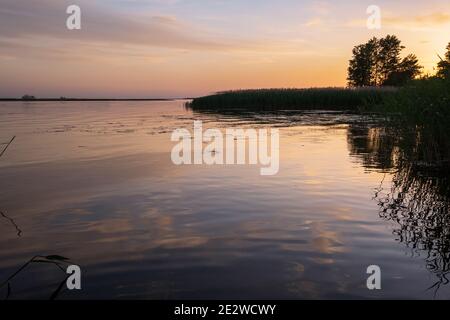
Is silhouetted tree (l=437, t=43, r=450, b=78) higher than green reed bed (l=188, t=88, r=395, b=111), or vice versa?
green reed bed (l=188, t=88, r=395, b=111)

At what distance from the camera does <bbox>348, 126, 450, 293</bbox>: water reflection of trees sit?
7371 mm

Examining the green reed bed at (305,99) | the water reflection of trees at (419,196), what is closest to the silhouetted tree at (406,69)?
the green reed bed at (305,99)

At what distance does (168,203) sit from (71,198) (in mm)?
2809

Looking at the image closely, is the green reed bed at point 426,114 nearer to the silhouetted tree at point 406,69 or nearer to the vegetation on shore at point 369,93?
the vegetation on shore at point 369,93

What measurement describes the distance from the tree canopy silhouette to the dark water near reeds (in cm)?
9434

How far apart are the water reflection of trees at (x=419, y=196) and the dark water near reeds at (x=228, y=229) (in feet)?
0.17

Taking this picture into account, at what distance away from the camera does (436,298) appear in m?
5.46

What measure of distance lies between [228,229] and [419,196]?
6.08 m

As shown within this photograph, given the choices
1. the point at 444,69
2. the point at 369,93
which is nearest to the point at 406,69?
the point at 369,93

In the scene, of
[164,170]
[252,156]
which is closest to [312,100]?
[252,156]

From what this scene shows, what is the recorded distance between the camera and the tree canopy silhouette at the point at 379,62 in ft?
335

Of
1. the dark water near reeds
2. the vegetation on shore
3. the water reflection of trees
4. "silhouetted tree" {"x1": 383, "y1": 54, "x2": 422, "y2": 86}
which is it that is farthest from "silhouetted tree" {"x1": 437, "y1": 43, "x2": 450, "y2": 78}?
"silhouetted tree" {"x1": 383, "y1": 54, "x2": 422, "y2": 86}

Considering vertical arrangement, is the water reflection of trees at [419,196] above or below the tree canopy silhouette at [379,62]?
below

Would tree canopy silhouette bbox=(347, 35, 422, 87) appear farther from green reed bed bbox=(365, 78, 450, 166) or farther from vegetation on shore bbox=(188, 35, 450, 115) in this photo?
green reed bed bbox=(365, 78, 450, 166)
